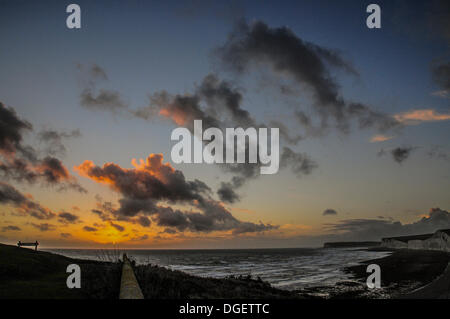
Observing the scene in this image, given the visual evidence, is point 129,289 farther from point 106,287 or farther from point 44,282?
point 44,282

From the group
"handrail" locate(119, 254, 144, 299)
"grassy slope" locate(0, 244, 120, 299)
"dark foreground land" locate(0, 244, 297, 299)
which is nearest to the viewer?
"handrail" locate(119, 254, 144, 299)

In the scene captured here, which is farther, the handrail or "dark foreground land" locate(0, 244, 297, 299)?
"dark foreground land" locate(0, 244, 297, 299)

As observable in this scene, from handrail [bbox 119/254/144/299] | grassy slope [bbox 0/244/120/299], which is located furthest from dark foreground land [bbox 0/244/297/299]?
handrail [bbox 119/254/144/299]

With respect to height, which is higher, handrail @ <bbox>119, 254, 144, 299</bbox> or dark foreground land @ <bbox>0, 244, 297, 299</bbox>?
handrail @ <bbox>119, 254, 144, 299</bbox>

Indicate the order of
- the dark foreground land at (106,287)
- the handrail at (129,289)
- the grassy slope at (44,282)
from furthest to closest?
1. the grassy slope at (44,282)
2. the dark foreground land at (106,287)
3. the handrail at (129,289)

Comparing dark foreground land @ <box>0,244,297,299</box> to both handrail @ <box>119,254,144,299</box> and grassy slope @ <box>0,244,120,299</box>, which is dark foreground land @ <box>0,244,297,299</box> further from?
handrail @ <box>119,254,144,299</box>

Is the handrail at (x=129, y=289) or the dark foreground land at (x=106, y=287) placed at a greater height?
the handrail at (x=129, y=289)

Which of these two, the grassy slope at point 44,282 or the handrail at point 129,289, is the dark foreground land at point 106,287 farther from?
the handrail at point 129,289

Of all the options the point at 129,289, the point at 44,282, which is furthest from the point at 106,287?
the point at 44,282

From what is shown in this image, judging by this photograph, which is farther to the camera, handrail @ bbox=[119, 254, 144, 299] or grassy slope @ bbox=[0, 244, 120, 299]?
grassy slope @ bbox=[0, 244, 120, 299]

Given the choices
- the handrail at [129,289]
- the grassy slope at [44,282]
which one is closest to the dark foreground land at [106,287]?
the grassy slope at [44,282]

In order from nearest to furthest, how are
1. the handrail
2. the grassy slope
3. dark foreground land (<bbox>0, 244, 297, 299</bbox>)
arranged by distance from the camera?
1. the handrail
2. dark foreground land (<bbox>0, 244, 297, 299</bbox>)
3. the grassy slope
